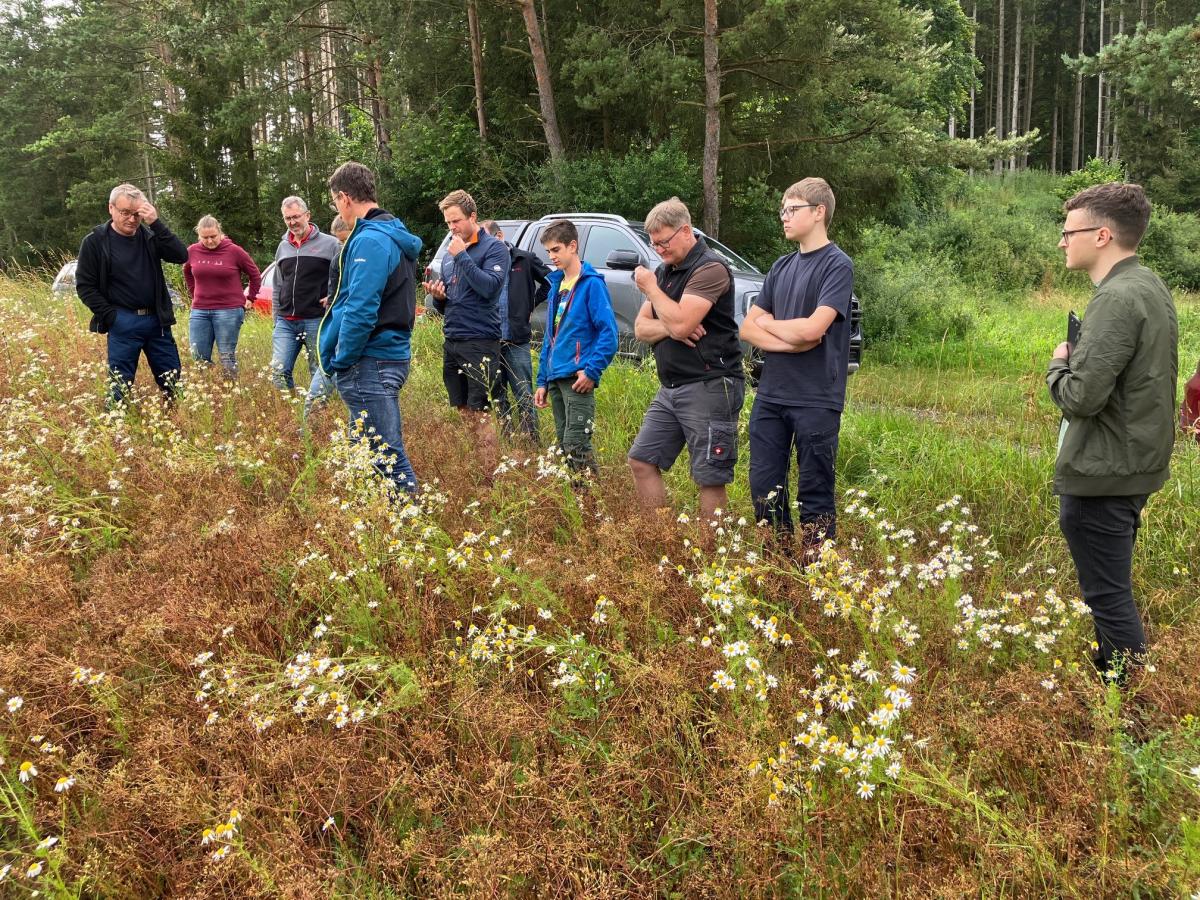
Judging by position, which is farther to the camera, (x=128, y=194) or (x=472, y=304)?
(x=128, y=194)

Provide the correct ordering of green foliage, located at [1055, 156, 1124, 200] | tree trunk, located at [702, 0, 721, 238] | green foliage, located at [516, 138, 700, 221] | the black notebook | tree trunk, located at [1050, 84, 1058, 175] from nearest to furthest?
the black notebook, tree trunk, located at [702, 0, 721, 238], green foliage, located at [516, 138, 700, 221], green foliage, located at [1055, 156, 1124, 200], tree trunk, located at [1050, 84, 1058, 175]

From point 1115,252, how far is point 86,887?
153 inches

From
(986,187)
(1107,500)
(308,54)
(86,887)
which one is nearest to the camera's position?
(86,887)

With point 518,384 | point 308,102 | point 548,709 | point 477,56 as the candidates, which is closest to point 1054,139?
point 477,56

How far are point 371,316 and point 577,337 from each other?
4.22 ft

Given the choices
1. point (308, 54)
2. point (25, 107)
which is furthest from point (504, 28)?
point (25, 107)

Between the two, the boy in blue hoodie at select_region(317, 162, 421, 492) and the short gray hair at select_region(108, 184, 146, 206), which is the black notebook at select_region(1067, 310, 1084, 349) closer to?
the boy in blue hoodie at select_region(317, 162, 421, 492)

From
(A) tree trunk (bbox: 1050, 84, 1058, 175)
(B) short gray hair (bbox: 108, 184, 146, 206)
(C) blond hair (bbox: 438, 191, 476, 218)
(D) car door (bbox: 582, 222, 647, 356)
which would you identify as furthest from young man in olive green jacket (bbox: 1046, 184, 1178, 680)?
(A) tree trunk (bbox: 1050, 84, 1058, 175)

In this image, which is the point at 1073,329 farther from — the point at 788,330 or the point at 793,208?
the point at 793,208

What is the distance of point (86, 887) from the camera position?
2.21 metres

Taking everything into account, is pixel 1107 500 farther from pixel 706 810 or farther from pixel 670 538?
pixel 706 810

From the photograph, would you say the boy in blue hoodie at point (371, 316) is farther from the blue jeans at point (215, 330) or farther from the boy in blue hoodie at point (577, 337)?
the blue jeans at point (215, 330)

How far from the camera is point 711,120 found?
13.1 meters

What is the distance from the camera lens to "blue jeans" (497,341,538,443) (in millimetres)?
5840
